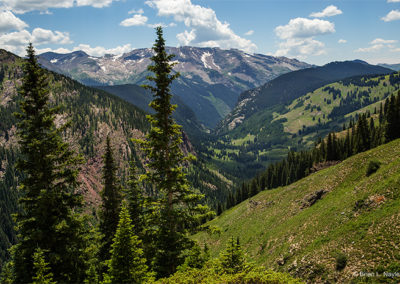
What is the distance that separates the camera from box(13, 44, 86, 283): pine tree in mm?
16906

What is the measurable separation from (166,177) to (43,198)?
27.5 feet

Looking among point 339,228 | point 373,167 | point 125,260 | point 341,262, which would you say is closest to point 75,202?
point 125,260

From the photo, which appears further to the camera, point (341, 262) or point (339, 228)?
point (339, 228)

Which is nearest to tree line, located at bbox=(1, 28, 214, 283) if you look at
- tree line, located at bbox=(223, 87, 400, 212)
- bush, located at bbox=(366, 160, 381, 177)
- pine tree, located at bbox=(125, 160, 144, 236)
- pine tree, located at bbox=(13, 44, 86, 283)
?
pine tree, located at bbox=(13, 44, 86, 283)

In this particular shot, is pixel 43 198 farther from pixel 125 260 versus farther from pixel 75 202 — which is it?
pixel 125 260

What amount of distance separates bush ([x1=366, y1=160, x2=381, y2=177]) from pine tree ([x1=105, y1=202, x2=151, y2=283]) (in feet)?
129

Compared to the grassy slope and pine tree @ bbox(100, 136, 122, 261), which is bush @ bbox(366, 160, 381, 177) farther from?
pine tree @ bbox(100, 136, 122, 261)

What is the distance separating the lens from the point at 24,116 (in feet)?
58.6

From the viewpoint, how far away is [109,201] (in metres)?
32.1

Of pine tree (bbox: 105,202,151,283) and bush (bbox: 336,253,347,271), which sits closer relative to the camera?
pine tree (bbox: 105,202,151,283)

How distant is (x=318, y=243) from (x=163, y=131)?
84.7 feet

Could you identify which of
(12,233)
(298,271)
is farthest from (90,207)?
(298,271)

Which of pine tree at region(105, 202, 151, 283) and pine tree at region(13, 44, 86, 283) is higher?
pine tree at region(13, 44, 86, 283)

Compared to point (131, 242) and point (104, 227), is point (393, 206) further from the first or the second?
point (104, 227)
